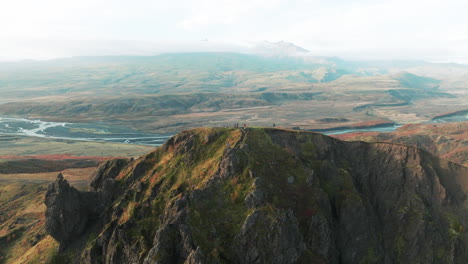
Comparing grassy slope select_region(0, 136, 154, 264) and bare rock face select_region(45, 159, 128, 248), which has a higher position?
bare rock face select_region(45, 159, 128, 248)

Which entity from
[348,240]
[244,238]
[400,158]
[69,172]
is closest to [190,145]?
[244,238]

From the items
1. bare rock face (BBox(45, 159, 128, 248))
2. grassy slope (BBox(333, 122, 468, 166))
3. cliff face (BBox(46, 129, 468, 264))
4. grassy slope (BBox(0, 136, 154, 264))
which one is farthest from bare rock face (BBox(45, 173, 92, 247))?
grassy slope (BBox(333, 122, 468, 166))

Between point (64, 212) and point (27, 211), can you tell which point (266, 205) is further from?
point (27, 211)

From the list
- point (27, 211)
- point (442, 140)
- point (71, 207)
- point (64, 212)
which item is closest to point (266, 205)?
point (71, 207)

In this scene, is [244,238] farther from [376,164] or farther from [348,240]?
[376,164]

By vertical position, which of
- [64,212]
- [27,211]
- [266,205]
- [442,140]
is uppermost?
[266,205]

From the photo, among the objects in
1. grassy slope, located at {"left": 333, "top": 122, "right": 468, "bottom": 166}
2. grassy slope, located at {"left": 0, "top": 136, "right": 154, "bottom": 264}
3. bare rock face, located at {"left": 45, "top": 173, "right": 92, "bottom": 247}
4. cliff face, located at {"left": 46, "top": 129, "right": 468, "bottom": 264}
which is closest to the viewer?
cliff face, located at {"left": 46, "top": 129, "right": 468, "bottom": 264}

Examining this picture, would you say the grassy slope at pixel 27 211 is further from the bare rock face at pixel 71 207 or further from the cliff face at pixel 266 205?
the cliff face at pixel 266 205

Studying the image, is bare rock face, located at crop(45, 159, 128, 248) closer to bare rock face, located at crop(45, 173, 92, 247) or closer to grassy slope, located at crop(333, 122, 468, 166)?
bare rock face, located at crop(45, 173, 92, 247)
